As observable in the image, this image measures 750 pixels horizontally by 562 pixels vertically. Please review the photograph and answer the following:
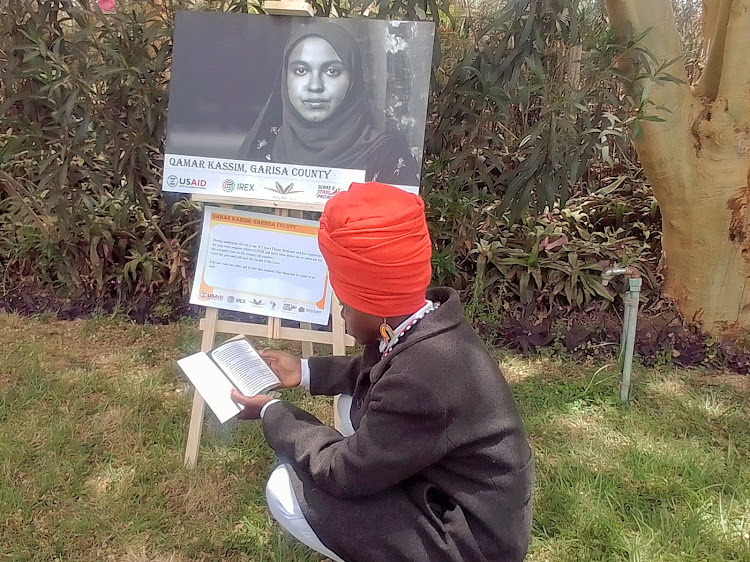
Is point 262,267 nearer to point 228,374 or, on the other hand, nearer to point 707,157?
point 228,374

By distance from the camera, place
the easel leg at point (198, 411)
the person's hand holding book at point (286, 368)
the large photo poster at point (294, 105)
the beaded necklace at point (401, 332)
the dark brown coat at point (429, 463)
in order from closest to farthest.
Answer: the dark brown coat at point (429, 463) → the beaded necklace at point (401, 332) → the person's hand holding book at point (286, 368) → the large photo poster at point (294, 105) → the easel leg at point (198, 411)

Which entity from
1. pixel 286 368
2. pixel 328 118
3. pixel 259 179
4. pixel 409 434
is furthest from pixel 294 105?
pixel 409 434

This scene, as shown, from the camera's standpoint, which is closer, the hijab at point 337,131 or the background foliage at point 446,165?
the hijab at point 337,131

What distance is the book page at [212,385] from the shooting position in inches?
77.9

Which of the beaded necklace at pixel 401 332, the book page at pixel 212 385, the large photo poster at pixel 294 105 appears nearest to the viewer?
the beaded necklace at pixel 401 332

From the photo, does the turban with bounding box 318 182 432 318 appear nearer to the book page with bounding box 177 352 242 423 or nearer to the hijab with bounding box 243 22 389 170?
the book page with bounding box 177 352 242 423

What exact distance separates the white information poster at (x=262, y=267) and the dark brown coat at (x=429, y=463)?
754mm

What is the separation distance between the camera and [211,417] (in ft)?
9.77

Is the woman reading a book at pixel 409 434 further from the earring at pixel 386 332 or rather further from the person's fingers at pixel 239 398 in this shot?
the person's fingers at pixel 239 398

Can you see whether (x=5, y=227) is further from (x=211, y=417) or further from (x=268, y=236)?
(x=268, y=236)

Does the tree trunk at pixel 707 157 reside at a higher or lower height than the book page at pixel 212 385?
higher

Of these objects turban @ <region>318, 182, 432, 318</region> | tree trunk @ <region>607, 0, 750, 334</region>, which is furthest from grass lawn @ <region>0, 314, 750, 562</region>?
turban @ <region>318, 182, 432, 318</region>

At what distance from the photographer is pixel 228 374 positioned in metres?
2.08

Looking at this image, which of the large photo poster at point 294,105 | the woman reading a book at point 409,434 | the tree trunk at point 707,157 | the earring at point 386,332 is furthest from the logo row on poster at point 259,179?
the tree trunk at point 707,157
